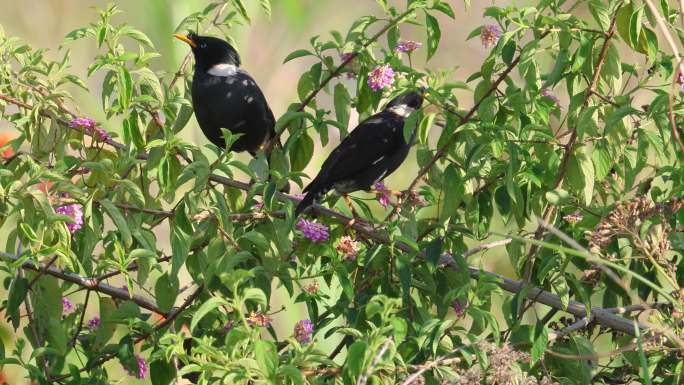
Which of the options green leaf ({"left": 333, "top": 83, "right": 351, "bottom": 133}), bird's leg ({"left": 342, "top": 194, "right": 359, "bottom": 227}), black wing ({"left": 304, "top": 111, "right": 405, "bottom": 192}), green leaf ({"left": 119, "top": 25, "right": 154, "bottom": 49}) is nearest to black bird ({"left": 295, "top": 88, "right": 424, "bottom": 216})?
black wing ({"left": 304, "top": 111, "right": 405, "bottom": 192})

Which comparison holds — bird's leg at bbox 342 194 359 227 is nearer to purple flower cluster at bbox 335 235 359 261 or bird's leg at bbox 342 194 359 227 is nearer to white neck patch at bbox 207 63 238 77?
purple flower cluster at bbox 335 235 359 261

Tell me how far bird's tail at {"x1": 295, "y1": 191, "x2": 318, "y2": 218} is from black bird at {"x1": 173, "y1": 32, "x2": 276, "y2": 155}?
1.19 meters

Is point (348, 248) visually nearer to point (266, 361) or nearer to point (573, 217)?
point (573, 217)

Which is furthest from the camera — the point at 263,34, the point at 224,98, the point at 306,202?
the point at 263,34

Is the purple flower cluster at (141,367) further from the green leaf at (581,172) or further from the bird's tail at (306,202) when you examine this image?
the green leaf at (581,172)

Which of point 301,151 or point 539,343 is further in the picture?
point 301,151

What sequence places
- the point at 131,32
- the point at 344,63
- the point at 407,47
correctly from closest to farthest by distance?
1. the point at 131,32
2. the point at 407,47
3. the point at 344,63

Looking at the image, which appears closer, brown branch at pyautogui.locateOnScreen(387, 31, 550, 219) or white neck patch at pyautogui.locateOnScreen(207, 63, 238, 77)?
brown branch at pyautogui.locateOnScreen(387, 31, 550, 219)

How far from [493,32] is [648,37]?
1.81ft

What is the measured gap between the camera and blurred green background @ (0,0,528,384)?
20.0ft

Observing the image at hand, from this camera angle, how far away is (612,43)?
10.1ft

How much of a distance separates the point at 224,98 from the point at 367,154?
3.05 ft

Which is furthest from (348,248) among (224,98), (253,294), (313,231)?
(224,98)

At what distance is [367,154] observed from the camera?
15.0 feet
